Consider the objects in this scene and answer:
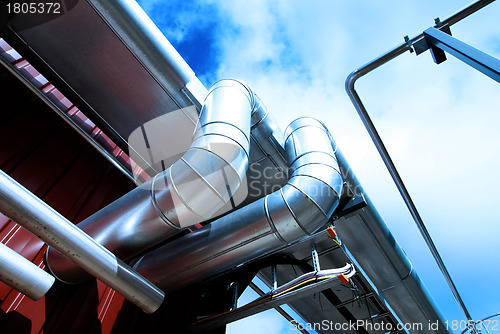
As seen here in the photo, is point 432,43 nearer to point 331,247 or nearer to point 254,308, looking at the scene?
point 254,308

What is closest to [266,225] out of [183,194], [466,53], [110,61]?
[183,194]

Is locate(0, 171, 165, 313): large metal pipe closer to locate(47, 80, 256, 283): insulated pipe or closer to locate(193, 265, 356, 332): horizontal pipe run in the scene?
locate(47, 80, 256, 283): insulated pipe

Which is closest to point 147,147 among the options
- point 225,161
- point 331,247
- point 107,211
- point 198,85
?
point 198,85

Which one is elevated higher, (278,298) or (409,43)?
(409,43)

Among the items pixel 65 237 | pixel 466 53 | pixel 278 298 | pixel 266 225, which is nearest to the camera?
pixel 466 53

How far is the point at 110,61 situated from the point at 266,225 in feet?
4.68

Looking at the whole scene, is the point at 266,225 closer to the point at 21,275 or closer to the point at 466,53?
the point at 21,275

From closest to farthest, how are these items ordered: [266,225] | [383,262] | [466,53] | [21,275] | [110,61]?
1. [466,53]
2. [21,275]
3. [266,225]
4. [110,61]
5. [383,262]

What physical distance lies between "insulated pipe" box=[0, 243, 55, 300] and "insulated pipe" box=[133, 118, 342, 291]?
1.01m

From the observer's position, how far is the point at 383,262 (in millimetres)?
2828

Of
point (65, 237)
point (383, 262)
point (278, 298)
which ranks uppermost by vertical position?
point (383, 262)

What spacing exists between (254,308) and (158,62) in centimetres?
180

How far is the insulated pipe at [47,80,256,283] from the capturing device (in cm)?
Result: 163

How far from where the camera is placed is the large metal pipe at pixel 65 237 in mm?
1206
